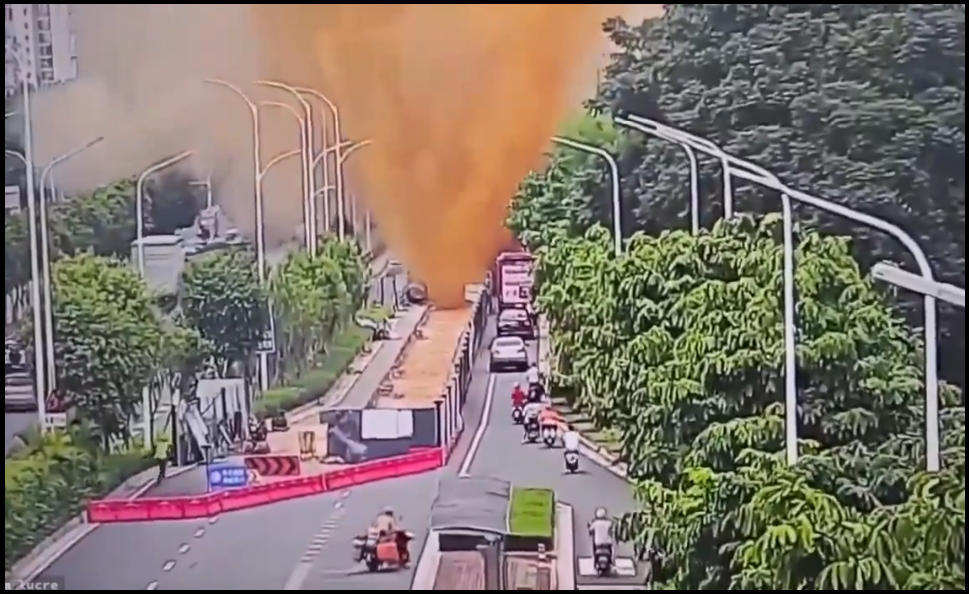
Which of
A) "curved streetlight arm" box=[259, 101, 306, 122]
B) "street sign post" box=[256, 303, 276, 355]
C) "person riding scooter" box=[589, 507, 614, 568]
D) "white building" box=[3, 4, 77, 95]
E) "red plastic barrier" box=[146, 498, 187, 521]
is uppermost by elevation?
"white building" box=[3, 4, 77, 95]

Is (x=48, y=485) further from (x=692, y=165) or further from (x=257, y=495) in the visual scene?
(x=692, y=165)

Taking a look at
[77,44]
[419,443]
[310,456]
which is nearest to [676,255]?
[419,443]

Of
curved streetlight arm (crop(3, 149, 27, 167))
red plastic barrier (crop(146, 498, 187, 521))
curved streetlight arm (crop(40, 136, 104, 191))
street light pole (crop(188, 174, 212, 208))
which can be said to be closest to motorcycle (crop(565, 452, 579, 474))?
red plastic barrier (crop(146, 498, 187, 521))

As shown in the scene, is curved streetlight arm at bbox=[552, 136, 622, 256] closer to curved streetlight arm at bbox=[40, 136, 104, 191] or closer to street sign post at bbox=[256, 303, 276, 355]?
street sign post at bbox=[256, 303, 276, 355]

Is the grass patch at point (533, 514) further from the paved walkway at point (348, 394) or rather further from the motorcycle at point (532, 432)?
the paved walkway at point (348, 394)

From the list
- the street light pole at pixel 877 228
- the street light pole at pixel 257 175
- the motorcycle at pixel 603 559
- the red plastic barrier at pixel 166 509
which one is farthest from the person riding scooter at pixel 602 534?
the red plastic barrier at pixel 166 509

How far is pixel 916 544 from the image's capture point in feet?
8.76

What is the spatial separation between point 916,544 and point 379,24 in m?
1.46

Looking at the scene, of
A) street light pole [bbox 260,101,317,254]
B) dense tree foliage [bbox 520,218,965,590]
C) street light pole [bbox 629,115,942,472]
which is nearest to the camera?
dense tree foliage [bbox 520,218,965,590]

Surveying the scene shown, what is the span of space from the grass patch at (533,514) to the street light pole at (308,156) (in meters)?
0.67

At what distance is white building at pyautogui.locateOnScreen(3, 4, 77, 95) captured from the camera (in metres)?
2.90

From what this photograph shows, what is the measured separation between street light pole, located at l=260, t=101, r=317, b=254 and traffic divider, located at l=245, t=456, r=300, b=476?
43 centimetres

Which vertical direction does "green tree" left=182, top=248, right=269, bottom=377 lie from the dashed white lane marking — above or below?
above

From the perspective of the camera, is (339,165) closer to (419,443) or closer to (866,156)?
(419,443)
